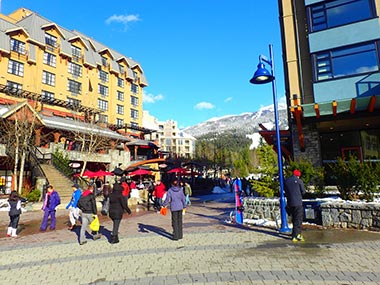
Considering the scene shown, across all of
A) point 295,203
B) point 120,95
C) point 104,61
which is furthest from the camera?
Answer: point 120,95

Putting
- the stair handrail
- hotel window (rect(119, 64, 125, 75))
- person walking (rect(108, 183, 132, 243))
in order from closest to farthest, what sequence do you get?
person walking (rect(108, 183, 132, 243))
the stair handrail
hotel window (rect(119, 64, 125, 75))

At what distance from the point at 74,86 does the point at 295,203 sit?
4281 cm

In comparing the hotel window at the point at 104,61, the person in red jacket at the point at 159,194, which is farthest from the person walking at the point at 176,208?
the hotel window at the point at 104,61

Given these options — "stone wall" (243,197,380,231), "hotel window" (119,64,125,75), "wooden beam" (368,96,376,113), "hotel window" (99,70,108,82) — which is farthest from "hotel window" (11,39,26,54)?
"wooden beam" (368,96,376,113)

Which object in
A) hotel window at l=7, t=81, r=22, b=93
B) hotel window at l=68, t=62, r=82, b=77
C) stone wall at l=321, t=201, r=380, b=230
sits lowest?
stone wall at l=321, t=201, r=380, b=230

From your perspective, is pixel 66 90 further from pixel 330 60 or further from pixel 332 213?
pixel 332 213

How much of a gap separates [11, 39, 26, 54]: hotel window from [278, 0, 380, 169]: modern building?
33759mm

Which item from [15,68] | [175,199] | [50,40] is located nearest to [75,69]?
[50,40]

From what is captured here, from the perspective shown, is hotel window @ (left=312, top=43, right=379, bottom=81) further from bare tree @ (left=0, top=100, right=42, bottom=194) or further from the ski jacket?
bare tree @ (left=0, top=100, right=42, bottom=194)

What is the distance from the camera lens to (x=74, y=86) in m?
43.6

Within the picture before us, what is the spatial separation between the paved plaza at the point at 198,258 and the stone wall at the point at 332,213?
0.56 meters

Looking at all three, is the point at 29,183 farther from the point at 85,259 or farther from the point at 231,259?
the point at 231,259

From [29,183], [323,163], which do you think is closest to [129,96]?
[29,183]

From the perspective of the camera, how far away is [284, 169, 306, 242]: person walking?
7.46 m
